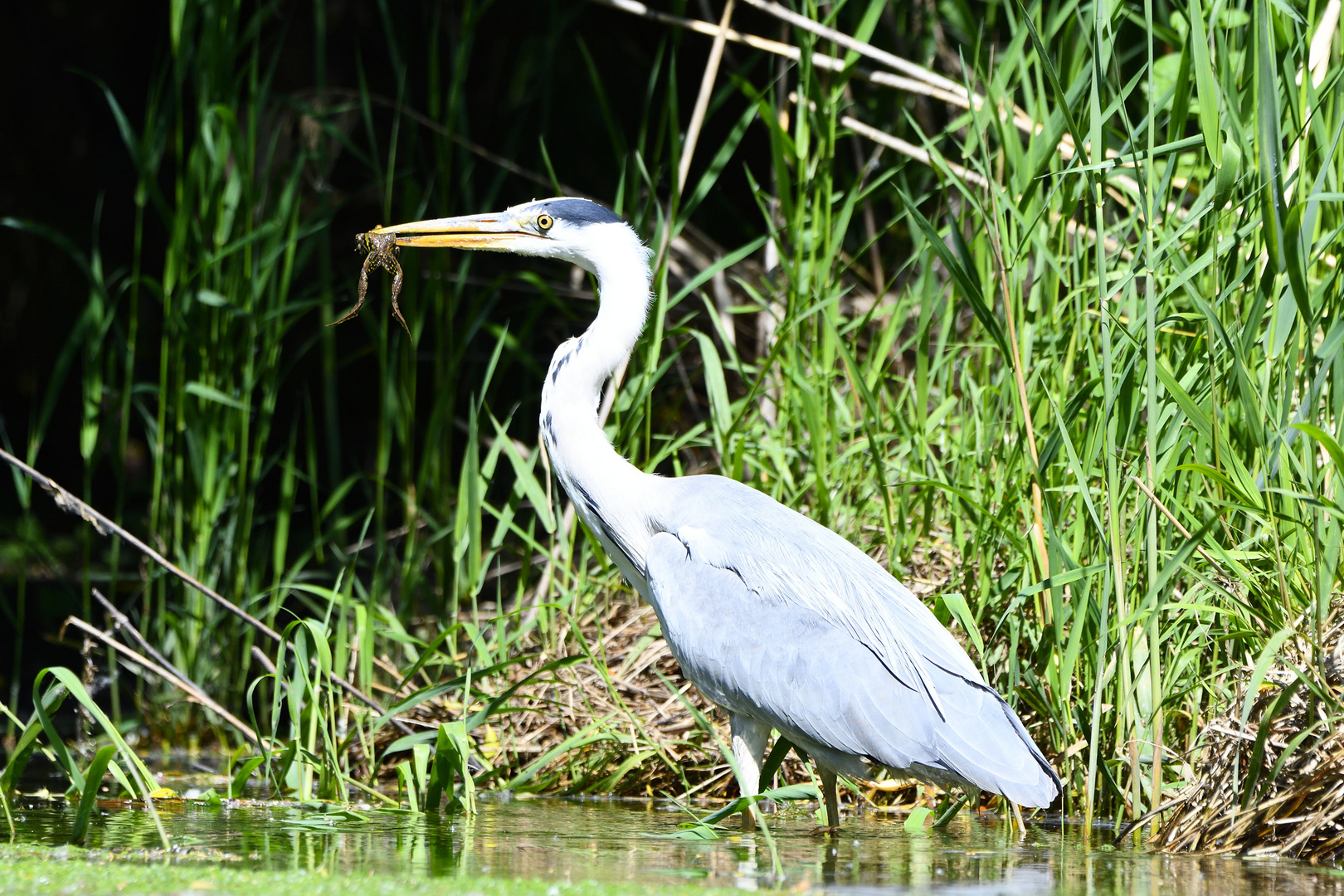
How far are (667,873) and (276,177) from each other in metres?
3.97

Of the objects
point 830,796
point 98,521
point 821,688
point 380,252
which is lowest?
point 830,796

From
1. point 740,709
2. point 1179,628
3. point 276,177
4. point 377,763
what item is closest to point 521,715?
point 377,763

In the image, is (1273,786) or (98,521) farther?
(98,521)

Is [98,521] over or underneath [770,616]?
over

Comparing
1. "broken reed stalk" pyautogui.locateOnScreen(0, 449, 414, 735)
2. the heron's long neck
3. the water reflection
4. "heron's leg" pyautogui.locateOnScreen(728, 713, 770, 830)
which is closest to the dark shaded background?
the heron's long neck

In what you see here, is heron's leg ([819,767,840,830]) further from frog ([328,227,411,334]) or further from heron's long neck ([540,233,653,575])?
frog ([328,227,411,334])

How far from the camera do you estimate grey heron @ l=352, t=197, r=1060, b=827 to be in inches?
120

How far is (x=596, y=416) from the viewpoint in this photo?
3770 mm

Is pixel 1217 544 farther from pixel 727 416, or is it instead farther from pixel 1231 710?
pixel 727 416

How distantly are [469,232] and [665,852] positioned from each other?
194 centimetres

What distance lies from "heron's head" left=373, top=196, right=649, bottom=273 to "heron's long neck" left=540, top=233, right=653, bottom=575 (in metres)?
0.02

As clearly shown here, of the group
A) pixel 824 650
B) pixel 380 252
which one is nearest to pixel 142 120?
pixel 380 252

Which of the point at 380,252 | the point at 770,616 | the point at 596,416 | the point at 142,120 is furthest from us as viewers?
the point at 142,120

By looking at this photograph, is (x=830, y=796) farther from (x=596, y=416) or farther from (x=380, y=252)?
(x=380, y=252)
